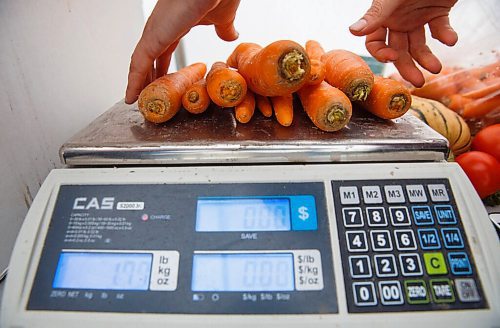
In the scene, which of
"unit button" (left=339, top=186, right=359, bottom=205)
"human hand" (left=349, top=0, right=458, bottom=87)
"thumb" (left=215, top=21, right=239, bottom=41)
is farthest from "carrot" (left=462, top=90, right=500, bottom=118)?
"unit button" (left=339, top=186, right=359, bottom=205)

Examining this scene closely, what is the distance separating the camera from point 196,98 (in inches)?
30.0

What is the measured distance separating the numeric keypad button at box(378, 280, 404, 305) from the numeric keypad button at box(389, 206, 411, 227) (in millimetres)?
90

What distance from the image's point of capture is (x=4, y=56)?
28.4 inches

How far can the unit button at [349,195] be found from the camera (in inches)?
23.8

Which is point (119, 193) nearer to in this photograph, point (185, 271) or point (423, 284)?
point (185, 271)

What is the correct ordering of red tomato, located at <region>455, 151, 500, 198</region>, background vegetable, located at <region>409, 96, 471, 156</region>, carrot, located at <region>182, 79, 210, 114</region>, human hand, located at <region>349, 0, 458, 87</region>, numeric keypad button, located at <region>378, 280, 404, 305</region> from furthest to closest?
background vegetable, located at <region>409, 96, 471, 156</region> < red tomato, located at <region>455, 151, 500, 198</region> < human hand, located at <region>349, 0, 458, 87</region> < carrot, located at <region>182, 79, 210, 114</region> < numeric keypad button, located at <region>378, 280, 404, 305</region>

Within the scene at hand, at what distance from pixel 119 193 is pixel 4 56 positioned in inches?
14.6

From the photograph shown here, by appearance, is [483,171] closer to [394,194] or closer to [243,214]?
[394,194]

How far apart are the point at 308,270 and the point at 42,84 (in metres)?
0.69

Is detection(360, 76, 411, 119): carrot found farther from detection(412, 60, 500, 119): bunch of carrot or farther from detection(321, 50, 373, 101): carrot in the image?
detection(412, 60, 500, 119): bunch of carrot

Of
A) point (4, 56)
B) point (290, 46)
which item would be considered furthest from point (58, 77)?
point (290, 46)

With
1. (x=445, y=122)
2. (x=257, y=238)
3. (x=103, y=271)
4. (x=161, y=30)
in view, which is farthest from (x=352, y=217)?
(x=445, y=122)

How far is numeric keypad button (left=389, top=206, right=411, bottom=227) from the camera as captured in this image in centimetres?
58

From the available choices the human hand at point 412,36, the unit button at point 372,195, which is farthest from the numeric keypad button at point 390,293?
the human hand at point 412,36
